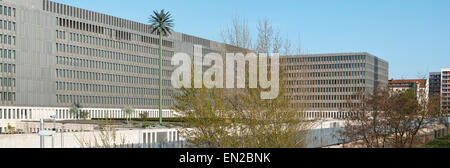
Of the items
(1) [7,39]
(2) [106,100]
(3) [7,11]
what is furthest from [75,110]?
(3) [7,11]

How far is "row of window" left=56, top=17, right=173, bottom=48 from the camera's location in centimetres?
11481

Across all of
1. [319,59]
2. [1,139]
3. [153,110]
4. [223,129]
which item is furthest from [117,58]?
[223,129]

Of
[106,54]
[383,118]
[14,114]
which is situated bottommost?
[14,114]

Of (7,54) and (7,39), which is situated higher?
(7,39)

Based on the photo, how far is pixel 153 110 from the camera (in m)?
142

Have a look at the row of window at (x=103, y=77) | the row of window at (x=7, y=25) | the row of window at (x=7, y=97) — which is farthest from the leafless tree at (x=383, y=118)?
the row of window at (x=103, y=77)

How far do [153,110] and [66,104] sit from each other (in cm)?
3036

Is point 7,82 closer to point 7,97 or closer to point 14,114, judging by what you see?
point 7,97

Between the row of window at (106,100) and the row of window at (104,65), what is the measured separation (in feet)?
23.5

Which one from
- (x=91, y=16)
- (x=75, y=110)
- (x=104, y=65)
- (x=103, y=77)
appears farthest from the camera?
(x=103, y=77)

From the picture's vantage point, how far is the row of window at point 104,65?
4555 inches

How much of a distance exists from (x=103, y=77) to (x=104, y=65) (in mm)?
2930

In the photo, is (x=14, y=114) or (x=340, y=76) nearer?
(x=14, y=114)

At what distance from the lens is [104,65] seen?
127 m
